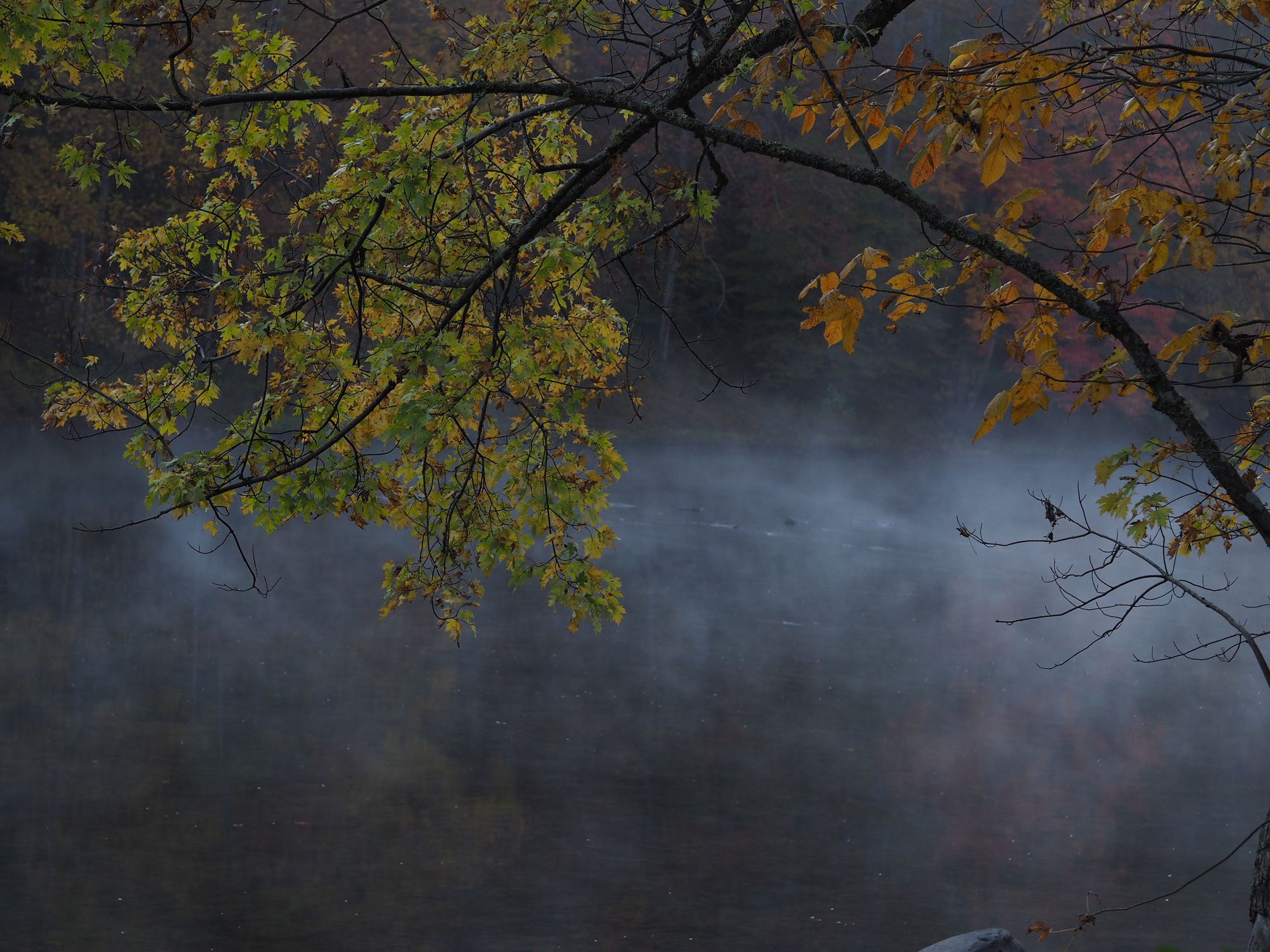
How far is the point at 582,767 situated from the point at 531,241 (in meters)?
4.69

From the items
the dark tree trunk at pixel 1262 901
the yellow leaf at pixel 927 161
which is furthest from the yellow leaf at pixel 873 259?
the dark tree trunk at pixel 1262 901

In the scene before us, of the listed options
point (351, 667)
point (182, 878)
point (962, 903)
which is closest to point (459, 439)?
point (182, 878)

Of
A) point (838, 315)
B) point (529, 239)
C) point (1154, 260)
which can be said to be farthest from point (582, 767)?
point (1154, 260)

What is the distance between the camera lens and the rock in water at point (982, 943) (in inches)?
231

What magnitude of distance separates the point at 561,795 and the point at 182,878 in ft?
8.56

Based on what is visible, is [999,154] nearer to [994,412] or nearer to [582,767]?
[994,412]

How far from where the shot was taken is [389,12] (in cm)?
2530

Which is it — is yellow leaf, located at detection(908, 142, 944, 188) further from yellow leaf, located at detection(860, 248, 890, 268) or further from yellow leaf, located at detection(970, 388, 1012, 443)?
yellow leaf, located at detection(970, 388, 1012, 443)

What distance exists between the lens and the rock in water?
5863mm

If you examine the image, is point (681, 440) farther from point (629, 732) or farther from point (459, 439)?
point (459, 439)

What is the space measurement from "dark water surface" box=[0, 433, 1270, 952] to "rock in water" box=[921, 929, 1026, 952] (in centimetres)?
111

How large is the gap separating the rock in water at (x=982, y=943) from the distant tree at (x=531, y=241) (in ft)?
6.59

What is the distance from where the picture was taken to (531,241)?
5699 millimetres

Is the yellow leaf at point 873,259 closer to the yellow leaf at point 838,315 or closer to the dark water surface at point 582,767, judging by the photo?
the yellow leaf at point 838,315
